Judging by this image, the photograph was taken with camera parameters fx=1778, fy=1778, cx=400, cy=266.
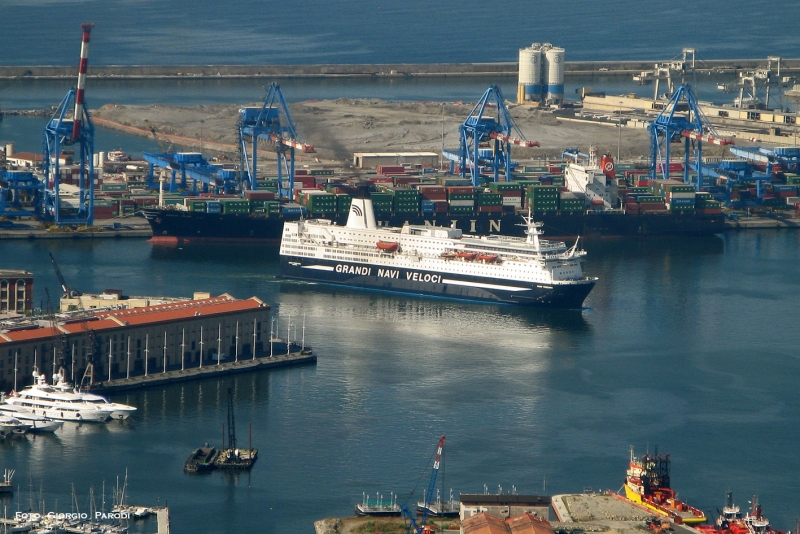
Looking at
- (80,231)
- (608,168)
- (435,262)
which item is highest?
(608,168)

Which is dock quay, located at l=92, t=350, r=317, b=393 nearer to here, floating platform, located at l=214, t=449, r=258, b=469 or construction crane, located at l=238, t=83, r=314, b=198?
floating platform, located at l=214, t=449, r=258, b=469

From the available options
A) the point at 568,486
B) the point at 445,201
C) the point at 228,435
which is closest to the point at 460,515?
the point at 568,486

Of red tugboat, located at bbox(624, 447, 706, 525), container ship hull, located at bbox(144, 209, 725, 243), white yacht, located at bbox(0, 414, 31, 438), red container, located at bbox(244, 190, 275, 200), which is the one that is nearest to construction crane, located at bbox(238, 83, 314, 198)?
red container, located at bbox(244, 190, 275, 200)

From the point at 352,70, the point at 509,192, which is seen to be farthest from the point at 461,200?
the point at 352,70

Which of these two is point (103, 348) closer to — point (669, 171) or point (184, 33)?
point (669, 171)

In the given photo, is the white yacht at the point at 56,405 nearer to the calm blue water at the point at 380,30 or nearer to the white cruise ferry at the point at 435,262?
the white cruise ferry at the point at 435,262

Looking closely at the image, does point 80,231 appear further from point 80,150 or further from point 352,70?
point 352,70
